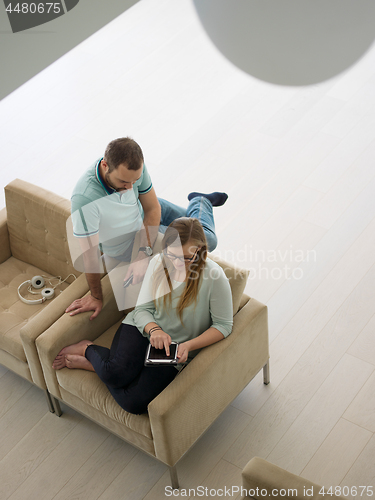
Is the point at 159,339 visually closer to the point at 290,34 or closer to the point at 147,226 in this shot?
the point at 147,226

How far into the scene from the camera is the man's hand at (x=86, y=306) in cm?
221

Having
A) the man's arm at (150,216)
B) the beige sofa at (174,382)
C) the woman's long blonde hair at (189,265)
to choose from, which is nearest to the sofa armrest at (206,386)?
the beige sofa at (174,382)

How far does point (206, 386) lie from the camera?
2.00 m

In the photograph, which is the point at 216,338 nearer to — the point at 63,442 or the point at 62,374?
the point at 62,374

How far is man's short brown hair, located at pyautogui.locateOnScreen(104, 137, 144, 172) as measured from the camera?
2.05 metres

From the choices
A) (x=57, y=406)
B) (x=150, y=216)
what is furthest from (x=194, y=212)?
(x=57, y=406)

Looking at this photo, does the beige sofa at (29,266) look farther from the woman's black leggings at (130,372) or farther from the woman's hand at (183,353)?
the woman's hand at (183,353)

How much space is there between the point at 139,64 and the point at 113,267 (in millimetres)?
3051

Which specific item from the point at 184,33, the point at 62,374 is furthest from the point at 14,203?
the point at 184,33

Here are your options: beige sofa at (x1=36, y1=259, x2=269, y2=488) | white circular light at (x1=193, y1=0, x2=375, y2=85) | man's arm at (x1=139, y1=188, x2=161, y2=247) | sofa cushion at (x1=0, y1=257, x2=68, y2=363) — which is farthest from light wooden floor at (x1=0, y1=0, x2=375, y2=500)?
man's arm at (x1=139, y1=188, x2=161, y2=247)

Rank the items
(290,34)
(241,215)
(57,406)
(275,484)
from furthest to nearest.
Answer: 1. (241,215)
2. (57,406)
3. (275,484)
4. (290,34)

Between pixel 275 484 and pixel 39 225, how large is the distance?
5.21 feet

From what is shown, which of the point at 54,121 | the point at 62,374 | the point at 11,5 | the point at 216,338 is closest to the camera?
the point at 11,5

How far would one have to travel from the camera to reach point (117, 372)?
6.70ft
